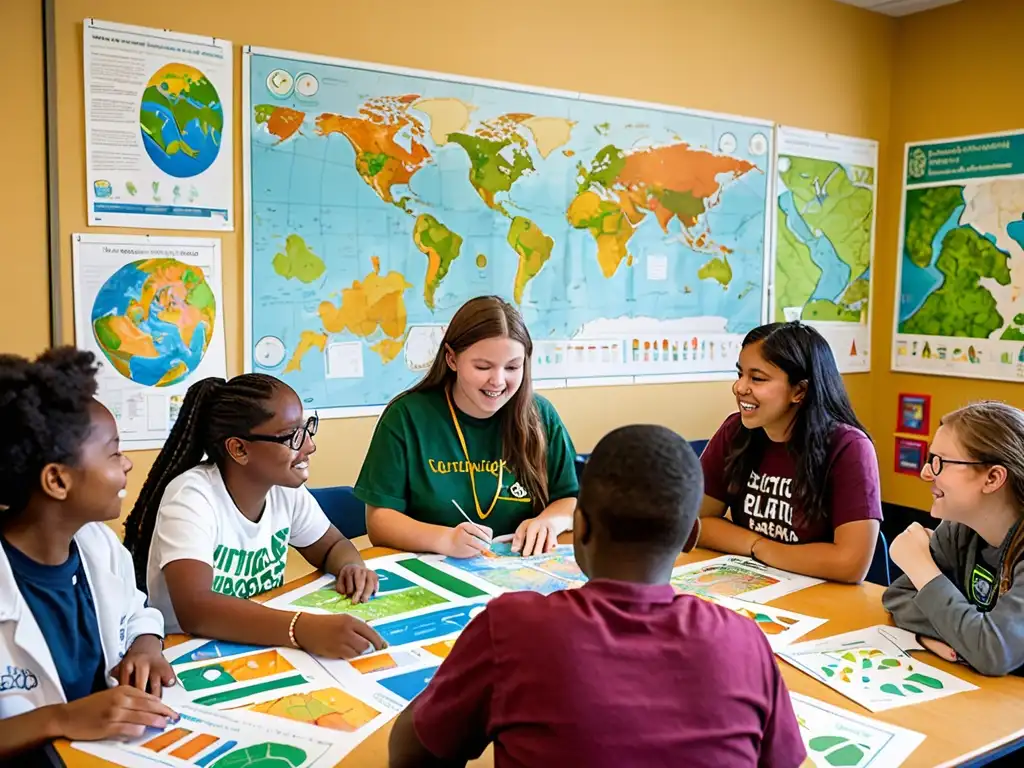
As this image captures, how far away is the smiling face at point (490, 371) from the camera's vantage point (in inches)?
88.1

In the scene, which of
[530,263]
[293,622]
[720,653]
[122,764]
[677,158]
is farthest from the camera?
[677,158]

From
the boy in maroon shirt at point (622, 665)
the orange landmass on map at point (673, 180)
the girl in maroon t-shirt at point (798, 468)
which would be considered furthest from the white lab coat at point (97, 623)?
the orange landmass on map at point (673, 180)

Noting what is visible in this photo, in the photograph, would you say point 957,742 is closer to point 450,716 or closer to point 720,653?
point 720,653

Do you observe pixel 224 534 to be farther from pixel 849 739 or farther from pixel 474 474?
pixel 849 739

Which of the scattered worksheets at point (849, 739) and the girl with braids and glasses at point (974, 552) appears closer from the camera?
the scattered worksheets at point (849, 739)

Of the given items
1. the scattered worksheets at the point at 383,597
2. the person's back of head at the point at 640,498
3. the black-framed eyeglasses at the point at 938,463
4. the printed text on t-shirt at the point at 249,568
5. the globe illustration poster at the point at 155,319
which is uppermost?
the globe illustration poster at the point at 155,319

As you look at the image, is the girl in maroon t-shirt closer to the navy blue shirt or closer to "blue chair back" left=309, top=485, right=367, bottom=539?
"blue chair back" left=309, top=485, right=367, bottom=539

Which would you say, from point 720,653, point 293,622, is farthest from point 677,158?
point 720,653

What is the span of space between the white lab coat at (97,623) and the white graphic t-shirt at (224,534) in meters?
0.10

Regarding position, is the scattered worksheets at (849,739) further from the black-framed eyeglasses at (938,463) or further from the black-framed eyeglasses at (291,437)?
the black-framed eyeglasses at (291,437)

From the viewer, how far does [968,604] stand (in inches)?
61.2

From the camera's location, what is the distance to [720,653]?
3.15 ft

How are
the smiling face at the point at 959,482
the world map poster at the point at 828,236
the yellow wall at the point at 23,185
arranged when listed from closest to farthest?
the smiling face at the point at 959,482
the yellow wall at the point at 23,185
the world map poster at the point at 828,236

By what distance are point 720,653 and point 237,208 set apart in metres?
2.55
